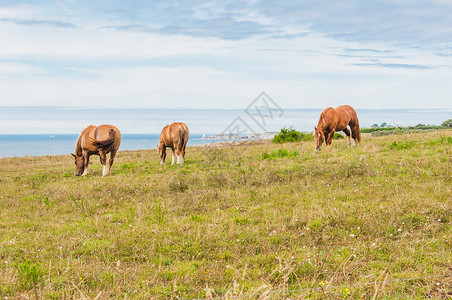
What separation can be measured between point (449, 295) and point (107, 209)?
8167 millimetres

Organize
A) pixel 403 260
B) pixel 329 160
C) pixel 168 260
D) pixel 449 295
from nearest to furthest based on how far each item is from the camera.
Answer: pixel 449 295, pixel 403 260, pixel 168 260, pixel 329 160

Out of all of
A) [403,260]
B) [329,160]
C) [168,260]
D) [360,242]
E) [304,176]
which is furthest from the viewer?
[329,160]

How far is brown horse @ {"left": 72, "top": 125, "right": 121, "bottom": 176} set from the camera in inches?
631

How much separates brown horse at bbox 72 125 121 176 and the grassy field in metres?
3.23

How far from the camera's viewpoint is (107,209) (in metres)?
9.59

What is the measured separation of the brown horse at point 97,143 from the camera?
16.0 metres

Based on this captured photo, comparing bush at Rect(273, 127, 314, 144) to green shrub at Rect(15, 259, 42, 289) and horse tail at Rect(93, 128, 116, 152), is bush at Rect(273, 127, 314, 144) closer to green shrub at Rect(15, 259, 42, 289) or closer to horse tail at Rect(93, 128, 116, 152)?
horse tail at Rect(93, 128, 116, 152)

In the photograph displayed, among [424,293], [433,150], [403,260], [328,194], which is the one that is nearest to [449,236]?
[403,260]

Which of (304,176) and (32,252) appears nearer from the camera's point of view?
(32,252)

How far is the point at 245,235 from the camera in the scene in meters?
6.81

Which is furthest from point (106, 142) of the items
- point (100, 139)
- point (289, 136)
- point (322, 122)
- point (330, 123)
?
point (289, 136)

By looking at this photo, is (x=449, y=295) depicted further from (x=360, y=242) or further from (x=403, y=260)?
(x=360, y=242)

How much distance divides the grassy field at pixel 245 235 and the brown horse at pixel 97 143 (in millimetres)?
3232

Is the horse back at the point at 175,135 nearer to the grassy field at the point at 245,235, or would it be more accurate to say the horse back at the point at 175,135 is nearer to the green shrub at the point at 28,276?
the grassy field at the point at 245,235
